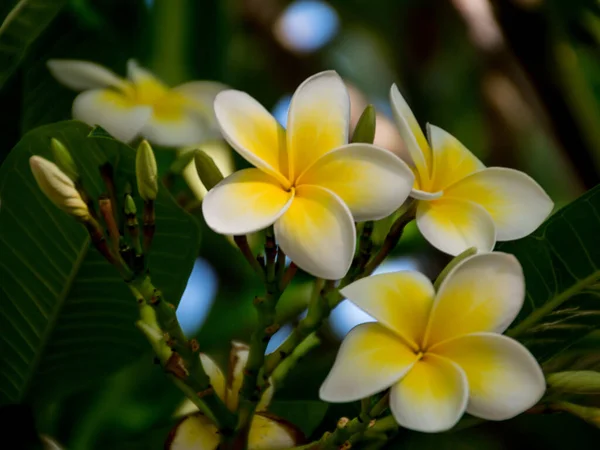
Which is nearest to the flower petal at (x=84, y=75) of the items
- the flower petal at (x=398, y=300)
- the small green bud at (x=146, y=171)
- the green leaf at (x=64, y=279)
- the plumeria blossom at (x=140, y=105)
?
the plumeria blossom at (x=140, y=105)

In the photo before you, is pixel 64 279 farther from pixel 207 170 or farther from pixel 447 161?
pixel 447 161

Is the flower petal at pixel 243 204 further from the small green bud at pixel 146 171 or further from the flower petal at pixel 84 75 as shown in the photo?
the flower petal at pixel 84 75

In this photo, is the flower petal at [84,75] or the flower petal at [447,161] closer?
the flower petal at [447,161]

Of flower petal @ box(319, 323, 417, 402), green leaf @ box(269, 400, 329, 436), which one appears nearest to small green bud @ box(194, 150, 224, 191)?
flower petal @ box(319, 323, 417, 402)

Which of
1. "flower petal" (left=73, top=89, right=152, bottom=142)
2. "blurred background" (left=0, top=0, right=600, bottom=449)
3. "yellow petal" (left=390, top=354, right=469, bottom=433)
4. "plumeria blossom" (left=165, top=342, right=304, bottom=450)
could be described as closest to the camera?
"yellow petal" (left=390, top=354, right=469, bottom=433)

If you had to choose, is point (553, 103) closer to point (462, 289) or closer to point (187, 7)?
point (187, 7)

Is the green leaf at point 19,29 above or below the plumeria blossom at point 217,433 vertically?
above

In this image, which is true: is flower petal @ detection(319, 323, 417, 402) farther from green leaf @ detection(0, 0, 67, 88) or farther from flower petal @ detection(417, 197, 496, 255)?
green leaf @ detection(0, 0, 67, 88)

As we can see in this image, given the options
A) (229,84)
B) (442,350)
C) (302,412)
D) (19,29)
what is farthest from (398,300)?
(229,84)
